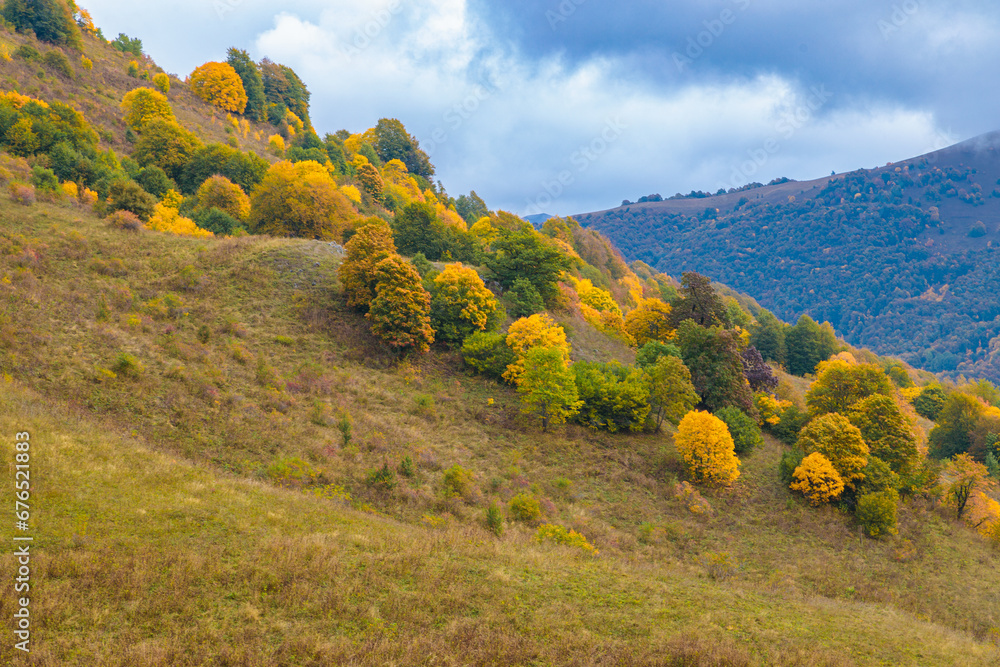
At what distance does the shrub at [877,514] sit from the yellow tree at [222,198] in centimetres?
5497

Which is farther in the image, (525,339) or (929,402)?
(929,402)

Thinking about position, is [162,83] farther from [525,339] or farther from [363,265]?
[525,339]

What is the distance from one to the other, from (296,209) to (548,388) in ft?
104

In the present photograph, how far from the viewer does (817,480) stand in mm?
29438

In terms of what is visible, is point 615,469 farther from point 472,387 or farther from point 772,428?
point 772,428

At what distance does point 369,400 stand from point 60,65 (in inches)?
2552

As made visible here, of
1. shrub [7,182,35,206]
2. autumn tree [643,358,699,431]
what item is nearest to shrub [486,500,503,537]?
autumn tree [643,358,699,431]

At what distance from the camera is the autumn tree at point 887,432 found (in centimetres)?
3275

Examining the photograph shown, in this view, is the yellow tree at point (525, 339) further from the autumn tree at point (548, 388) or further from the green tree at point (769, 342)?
the green tree at point (769, 342)

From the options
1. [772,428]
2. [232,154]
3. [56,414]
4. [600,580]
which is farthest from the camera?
[232,154]

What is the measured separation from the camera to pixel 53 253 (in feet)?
92.9

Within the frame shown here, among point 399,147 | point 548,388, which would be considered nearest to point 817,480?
point 548,388

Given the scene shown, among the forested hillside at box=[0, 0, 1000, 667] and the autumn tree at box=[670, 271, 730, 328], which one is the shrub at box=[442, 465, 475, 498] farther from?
the autumn tree at box=[670, 271, 730, 328]

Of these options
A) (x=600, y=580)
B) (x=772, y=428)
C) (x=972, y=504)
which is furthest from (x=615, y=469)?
(x=972, y=504)
